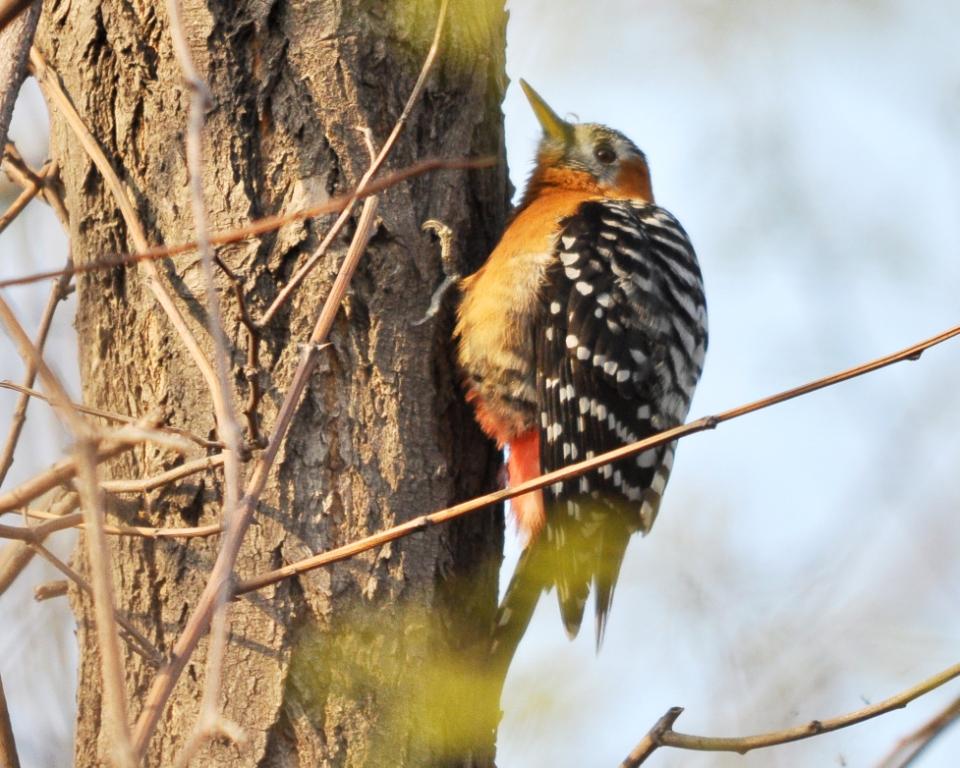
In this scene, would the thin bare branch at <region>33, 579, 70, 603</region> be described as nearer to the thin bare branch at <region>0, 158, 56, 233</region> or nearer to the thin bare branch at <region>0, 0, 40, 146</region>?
the thin bare branch at <region>0, 158, 56, 233</region>

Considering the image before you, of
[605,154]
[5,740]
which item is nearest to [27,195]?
[5,740]

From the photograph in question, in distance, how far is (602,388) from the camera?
3832 millimetres

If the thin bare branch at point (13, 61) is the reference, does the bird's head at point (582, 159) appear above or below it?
above

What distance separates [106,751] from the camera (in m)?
2.93

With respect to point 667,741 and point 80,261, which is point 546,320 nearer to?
point 80,261

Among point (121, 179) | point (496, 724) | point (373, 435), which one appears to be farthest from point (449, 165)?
point (496, 724)

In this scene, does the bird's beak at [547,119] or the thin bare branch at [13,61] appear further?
the bird's beak at [547,119]

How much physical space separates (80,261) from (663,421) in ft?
6.67

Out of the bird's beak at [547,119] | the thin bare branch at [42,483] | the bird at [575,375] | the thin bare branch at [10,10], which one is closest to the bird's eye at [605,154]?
the bird's beak at [547,119]

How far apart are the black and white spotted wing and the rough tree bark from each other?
1.76 feet

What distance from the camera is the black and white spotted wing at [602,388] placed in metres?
3.80

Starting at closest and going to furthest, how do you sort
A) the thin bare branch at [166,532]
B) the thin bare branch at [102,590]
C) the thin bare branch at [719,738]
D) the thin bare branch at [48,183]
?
the thin bare branch at [102,590] < the thin bare branch at [719,738] < the thin bare branch at [166,532] < the thin bare branch at [48,183]

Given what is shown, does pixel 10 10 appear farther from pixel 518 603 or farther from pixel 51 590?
pixel 518 603

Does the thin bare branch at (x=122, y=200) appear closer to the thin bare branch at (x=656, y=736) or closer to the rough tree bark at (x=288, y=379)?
the rough tree bark at (x=288, y=379)
